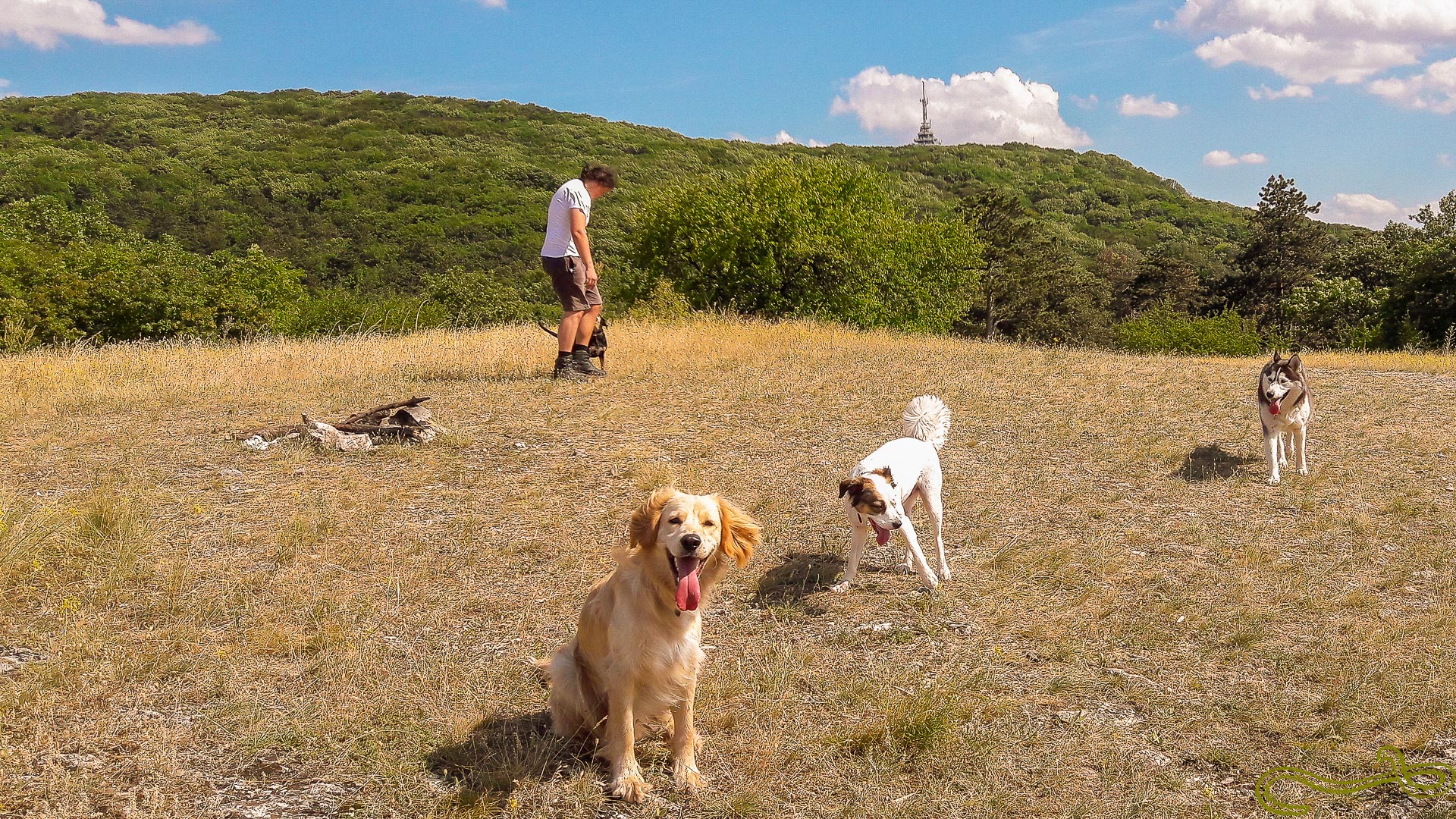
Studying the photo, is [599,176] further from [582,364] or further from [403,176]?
[403,176]

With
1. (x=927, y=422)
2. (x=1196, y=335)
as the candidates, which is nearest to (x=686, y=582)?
(x=927, y=422)

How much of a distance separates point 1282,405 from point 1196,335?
33472 mm

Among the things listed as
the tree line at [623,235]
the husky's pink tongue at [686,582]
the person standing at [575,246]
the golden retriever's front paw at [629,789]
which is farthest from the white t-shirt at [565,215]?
the tree line at [623,235]

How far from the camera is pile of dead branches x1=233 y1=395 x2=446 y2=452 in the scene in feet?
25.5

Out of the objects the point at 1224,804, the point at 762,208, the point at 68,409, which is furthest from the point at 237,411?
the point at 762,208

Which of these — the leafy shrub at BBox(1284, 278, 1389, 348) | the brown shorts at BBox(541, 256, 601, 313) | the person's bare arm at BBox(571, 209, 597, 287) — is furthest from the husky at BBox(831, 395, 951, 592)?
the leafy shrub at BBox(1284, 278, 1389, 348)

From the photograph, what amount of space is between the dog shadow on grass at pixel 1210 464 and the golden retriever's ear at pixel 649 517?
6294 mm

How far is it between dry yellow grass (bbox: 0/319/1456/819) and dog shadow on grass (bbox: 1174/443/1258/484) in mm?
68

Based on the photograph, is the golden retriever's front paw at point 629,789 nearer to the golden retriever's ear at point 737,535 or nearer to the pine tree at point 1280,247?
the golden retriever's ear at point 737,535

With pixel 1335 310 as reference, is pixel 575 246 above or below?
below

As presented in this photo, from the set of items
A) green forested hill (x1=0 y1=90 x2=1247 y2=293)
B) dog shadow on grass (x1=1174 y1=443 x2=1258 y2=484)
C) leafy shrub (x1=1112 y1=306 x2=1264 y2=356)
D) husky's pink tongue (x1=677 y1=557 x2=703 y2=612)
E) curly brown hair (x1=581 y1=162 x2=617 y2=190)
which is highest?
green forested hill (x1=0 y1=90 x2=1247 y2=293)

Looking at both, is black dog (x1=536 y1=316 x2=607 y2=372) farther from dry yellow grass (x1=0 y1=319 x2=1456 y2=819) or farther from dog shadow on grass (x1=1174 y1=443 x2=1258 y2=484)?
dog shadow on grass (x1=1174 y1=443 x2=1258 y2=484)

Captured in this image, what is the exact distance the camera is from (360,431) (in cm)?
800

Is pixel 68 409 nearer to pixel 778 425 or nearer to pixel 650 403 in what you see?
pixel 650 403
